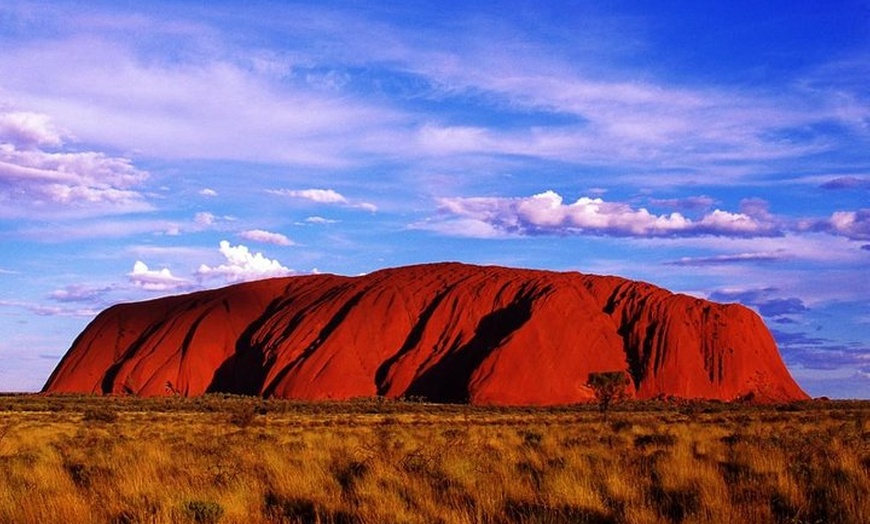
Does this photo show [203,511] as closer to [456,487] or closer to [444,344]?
[456,487]

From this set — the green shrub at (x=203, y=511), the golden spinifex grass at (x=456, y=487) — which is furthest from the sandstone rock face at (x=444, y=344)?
the green shrub at (x=203, y=511)

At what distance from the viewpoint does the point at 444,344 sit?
80.7 metres

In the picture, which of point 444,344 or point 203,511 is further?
point 444,344

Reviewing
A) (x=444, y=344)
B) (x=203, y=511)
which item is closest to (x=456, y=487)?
(x=203, y=511)

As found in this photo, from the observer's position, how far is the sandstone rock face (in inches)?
2982

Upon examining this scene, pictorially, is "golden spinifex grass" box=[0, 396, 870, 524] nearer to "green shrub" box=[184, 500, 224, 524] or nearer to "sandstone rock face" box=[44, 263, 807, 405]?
"green shrub" box=[184, 500, 224, 524]

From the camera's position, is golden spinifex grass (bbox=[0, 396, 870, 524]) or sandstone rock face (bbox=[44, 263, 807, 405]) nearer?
golden spinifex grass (bbox=[0, 396, 870, 524])

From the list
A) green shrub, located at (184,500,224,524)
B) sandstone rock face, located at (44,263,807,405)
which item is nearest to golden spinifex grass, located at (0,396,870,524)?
green shrub, located at (184,500,224,524)

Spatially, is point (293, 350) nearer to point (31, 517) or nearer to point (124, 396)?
point (124, 396)

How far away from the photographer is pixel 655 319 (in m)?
83.2

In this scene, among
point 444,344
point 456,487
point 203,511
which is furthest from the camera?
point 444,344

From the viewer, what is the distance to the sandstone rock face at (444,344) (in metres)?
75.8

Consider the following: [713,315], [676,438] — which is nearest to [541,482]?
[676,438]

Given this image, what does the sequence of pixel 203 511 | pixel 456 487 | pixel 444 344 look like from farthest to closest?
pixel 444 344 → pixel 456 487 → pixel 203 511
